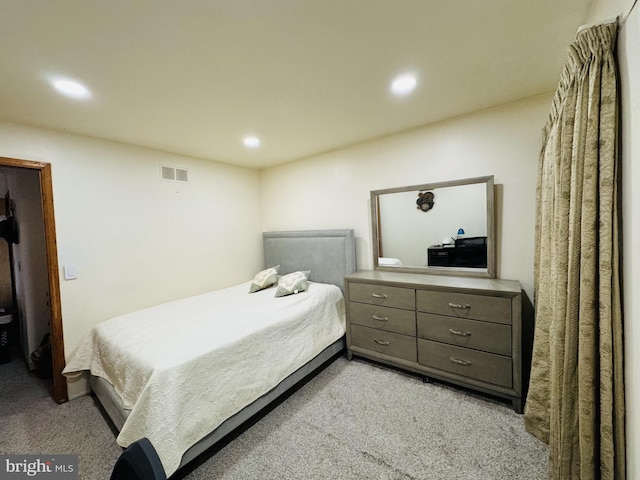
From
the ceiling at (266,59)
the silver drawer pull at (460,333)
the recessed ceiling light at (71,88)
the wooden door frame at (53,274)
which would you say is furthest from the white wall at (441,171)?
the wooden door frame at (53,274)

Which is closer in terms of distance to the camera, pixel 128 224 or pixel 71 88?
pixel 71 88

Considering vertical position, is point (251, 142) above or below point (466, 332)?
above

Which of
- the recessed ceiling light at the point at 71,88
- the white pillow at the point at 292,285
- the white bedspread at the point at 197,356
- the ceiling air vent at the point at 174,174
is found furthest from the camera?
the ceiling air vent at the point at 174,174

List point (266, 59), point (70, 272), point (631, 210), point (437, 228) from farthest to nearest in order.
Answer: point (437, 228)
point (70, 272)
point (266, 59)
point (631, 210)

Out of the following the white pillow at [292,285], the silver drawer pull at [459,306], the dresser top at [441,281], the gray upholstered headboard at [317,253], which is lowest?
the silver drawer pull at [459,306]

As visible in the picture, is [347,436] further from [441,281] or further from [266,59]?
[266,59]

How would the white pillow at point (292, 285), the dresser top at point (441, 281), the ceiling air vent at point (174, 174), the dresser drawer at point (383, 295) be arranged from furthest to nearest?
1. the ceiling air vent at point (174, 174)
2. the white pillow at point (292, 285)
3. the dresser drawer at point (383, 295)
4. the dresser top at point (441, 281)

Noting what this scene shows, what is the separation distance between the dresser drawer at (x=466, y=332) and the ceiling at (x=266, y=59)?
1.73 m

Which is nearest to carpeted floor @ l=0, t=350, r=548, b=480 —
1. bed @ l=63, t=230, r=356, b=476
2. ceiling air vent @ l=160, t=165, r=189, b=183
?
bed @ l=63, t=230, r=356, b=476

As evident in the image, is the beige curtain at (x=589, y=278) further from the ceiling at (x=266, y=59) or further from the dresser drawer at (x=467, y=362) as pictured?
the dresser drawer at (x=467, y=362)

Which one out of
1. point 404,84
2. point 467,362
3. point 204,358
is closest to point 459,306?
point 467,362

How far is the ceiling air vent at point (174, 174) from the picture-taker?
288cm

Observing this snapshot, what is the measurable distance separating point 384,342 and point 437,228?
120cm

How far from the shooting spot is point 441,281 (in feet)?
7.47
